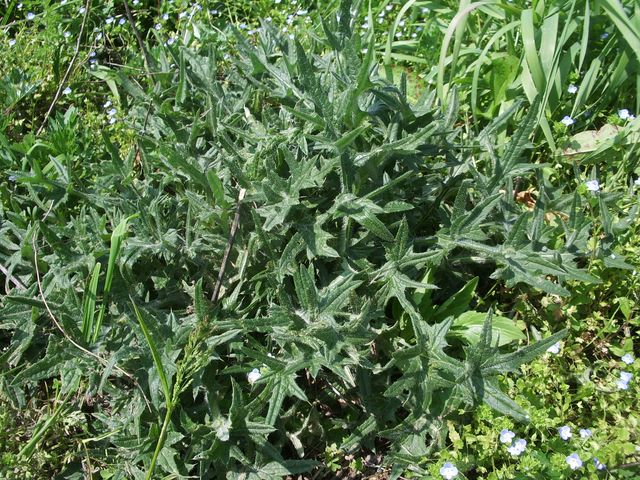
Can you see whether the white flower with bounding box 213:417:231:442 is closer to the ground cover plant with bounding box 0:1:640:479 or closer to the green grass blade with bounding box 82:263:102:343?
the ground cover plant with bounding box 0:1:640:479

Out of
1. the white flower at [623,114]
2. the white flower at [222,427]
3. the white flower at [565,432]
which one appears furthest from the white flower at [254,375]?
the white flower at [623,114]

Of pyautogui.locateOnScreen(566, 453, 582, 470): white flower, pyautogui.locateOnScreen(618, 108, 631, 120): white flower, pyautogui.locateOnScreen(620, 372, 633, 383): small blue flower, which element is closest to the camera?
pyautogui.locateOnScreen(566, 453, 582, 470): white flower

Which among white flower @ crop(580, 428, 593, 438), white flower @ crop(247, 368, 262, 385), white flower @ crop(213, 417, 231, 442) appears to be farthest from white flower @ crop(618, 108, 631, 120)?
white flower @ crop(213, 417, 231, 442)

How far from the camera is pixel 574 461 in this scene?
6.45ft

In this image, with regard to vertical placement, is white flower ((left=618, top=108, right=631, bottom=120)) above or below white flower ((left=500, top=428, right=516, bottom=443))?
above

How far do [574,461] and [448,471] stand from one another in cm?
38

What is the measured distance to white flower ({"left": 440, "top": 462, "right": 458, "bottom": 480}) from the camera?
76.9 inches

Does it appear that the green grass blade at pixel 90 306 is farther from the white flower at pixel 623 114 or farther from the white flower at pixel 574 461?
the white flower at pixel 623 114

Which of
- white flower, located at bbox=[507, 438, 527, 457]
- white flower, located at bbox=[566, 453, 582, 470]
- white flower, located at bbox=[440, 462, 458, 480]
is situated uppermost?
white flower, located at bbox=[440, 462, 458, 480]

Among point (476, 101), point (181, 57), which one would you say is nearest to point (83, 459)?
point (181, 57)

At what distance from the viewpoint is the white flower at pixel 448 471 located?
1952 millimetres

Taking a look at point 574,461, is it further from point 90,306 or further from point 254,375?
point 90,306

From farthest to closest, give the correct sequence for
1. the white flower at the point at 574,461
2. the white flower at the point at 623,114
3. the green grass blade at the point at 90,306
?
the white flower at the point at 623,114 < the green grass blade at the point at 90,306 < the white flower at the point at 574,461

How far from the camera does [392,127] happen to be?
2.26 meters
